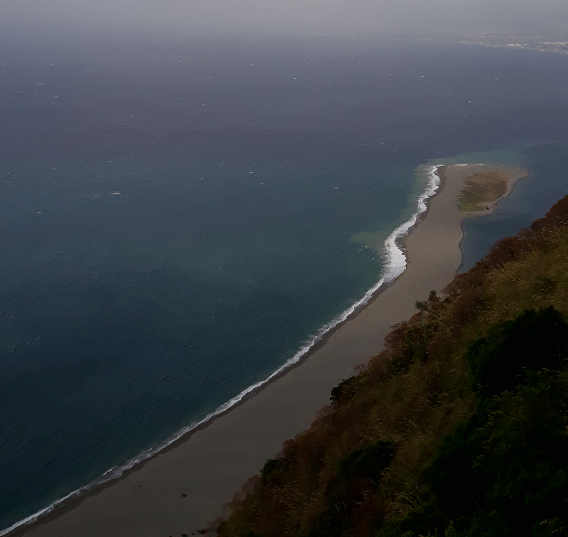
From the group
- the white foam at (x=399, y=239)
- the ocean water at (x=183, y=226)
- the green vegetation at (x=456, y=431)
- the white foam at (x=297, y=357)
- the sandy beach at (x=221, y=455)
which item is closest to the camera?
the green vegetation at (x=456, y=431)

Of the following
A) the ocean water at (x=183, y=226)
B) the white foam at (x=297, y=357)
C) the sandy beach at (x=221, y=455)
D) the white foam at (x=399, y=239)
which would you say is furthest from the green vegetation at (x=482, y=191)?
the sandy beach at (x=221, y=455)

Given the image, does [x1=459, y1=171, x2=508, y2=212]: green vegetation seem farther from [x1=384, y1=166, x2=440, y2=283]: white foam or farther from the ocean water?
[x1=384, y1=166, x2=440, y2=283]: white foam

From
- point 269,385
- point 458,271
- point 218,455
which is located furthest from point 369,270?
point 218,455

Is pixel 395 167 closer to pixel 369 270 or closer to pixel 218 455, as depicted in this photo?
pixel 369 270

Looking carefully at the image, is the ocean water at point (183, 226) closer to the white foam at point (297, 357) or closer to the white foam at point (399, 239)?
the white foam at point (297, 357)

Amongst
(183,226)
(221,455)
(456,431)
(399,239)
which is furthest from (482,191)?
(456,431)

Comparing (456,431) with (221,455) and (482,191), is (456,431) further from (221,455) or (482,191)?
(482,191)

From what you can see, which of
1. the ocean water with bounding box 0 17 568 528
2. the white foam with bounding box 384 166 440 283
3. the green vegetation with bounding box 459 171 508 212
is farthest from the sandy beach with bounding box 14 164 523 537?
the green vegetation with bounding box 459 171 508 212
